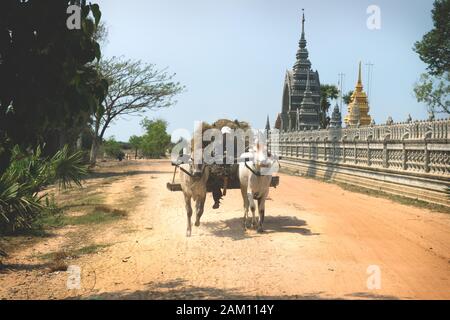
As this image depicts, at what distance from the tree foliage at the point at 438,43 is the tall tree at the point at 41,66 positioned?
35412 mm

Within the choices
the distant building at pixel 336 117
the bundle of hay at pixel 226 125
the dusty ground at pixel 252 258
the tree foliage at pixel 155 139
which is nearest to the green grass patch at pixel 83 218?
the dusty ground at pixel 252 258

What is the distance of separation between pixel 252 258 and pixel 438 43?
112 ft

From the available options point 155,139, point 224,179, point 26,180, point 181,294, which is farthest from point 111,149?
point 181,294

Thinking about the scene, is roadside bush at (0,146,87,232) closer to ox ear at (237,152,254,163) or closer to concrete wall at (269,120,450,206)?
ox ear at (237,152,254,163)

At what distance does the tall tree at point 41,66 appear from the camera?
4152 mm

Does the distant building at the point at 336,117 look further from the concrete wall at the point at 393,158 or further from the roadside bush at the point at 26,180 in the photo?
the roadside bush at the point at 26,180

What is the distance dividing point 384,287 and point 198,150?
4.66m

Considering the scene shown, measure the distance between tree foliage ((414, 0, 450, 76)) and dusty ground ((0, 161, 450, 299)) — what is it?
27287 mm

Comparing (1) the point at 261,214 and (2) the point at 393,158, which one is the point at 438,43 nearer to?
(2) the point at 393,158

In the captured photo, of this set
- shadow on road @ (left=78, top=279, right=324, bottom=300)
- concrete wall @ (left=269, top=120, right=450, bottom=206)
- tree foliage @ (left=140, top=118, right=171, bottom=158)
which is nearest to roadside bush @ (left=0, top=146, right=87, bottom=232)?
shadow on road @ (left=78, top=279, right=324, bottom=300)

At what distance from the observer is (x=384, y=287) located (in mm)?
5656

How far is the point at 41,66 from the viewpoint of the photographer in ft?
14.1
